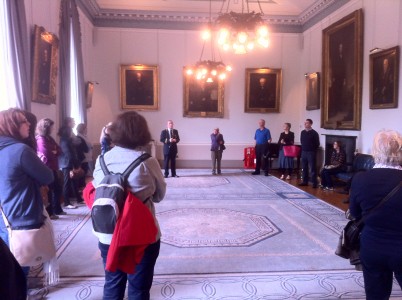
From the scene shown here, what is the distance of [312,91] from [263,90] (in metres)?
2.07

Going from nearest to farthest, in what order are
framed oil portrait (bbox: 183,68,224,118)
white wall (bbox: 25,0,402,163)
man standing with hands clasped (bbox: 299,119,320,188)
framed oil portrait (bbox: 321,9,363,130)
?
framed oil portrait (bbox: 321,9,363,130)
man standing with hands clasped (bbox: 299,119,320,188)
white wall (bbox: 25,0,402,163)
framed oil portrait (bbox: 183,68,224,118)

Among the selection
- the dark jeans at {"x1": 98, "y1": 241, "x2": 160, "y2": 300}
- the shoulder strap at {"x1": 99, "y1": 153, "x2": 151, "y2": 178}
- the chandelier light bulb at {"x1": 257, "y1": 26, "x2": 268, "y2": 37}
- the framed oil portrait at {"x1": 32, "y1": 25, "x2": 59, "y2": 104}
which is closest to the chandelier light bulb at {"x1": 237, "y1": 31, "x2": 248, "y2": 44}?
the chandelier light bulb at {"x1": 257, "y1": 26, "x2": 268, "y2": 37}

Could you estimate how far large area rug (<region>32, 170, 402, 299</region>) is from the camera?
4066 millimetres

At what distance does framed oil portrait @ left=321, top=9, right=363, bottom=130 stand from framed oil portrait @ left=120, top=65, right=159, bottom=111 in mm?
6084

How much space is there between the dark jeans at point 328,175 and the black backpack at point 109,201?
8.19 m

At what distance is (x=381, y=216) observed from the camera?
2.56 metres

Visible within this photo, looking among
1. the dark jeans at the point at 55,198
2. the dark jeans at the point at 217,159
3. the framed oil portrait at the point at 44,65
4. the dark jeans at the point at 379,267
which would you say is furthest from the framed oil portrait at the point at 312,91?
the dark jeans at the point at 379,267

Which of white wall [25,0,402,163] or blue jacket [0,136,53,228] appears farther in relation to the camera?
white wall [25,0,402,163]

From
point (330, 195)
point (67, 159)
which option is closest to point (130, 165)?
point (67, 159)

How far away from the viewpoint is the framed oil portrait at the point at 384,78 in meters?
8.45

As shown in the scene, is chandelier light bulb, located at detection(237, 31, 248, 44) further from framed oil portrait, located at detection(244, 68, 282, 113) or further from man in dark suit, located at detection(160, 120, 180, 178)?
framed oil portrait, located at detection(244, 68, 282, 113)

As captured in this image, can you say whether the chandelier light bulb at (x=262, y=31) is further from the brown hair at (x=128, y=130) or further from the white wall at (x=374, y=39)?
the brown hair at (x=128, y=130)

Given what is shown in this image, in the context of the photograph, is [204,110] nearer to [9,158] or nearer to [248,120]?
[248,120]

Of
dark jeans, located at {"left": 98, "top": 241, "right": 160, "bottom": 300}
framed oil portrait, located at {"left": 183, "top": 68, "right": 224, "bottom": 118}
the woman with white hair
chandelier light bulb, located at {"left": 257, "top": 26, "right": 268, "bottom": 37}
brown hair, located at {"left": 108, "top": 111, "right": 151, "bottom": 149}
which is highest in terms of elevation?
chandelier light bulb, located at {"left": 257, "top": 26, "right": 268, "bottom": 37}
